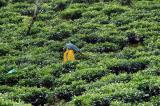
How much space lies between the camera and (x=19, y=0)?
4284 centimetres

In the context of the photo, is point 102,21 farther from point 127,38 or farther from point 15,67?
point 15,67

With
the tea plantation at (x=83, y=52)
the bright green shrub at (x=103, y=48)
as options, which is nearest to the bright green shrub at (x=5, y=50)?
the tea plantation at (x=83, y=52)

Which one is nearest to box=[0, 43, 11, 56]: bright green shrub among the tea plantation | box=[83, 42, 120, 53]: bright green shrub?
the tea plantation

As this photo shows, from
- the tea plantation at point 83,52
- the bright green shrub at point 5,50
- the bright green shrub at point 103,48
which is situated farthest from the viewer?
the bright green shrub at point 5,50

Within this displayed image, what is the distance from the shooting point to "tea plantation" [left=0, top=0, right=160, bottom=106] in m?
20.9

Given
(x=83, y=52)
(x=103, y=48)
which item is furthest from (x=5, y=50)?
(x=103, y=48)

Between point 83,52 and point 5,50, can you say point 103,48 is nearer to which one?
point 83,52

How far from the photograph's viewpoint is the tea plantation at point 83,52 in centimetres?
2088

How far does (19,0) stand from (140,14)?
13.8 meters

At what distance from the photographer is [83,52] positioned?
2858 cm

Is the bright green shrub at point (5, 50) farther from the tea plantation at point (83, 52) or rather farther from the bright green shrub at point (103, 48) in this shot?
the bright green shrub at point (103, 48)

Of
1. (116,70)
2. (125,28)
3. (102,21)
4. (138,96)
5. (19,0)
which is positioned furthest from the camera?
(19,0)

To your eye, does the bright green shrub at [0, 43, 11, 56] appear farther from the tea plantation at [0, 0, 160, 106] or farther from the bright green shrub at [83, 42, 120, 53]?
the bright green shrub at [83, 42, 120, 53]

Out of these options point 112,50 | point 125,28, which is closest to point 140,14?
point 125,28
